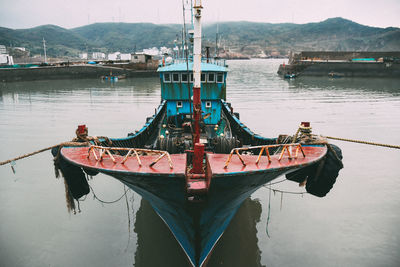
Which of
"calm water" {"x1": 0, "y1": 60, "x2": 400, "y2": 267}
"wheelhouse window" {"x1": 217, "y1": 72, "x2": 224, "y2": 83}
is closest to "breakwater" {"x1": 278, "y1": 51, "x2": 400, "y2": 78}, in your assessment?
"calm water" {"x1": 0, "y1": 60, "x2": 400, "y2": 267}

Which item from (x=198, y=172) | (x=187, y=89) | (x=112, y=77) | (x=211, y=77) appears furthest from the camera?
(x=112, y=77)

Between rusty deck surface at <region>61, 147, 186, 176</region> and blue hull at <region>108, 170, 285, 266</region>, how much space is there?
0.15m

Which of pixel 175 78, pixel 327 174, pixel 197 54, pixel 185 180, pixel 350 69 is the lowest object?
pixel 327 174

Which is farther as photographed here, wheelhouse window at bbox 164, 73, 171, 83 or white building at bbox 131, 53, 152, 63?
white building at bbox 131, 53, 152, 63

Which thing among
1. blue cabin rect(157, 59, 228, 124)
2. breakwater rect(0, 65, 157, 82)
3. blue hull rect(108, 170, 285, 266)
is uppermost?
breakwater rect(0, 65, 157, 82)

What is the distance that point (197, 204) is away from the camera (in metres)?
5.30

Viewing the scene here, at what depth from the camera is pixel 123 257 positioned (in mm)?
7027

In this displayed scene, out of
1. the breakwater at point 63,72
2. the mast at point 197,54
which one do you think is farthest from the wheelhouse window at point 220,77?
the breakwater at point 63,72

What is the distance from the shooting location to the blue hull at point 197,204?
16.5ft

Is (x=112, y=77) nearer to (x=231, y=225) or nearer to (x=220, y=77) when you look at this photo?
(x=220, y=77)

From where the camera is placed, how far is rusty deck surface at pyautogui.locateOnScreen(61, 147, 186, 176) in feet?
16.1

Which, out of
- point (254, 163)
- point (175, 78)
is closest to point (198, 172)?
point (254, 163)

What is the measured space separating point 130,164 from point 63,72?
55762mm

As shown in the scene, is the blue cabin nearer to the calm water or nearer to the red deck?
the calm water
